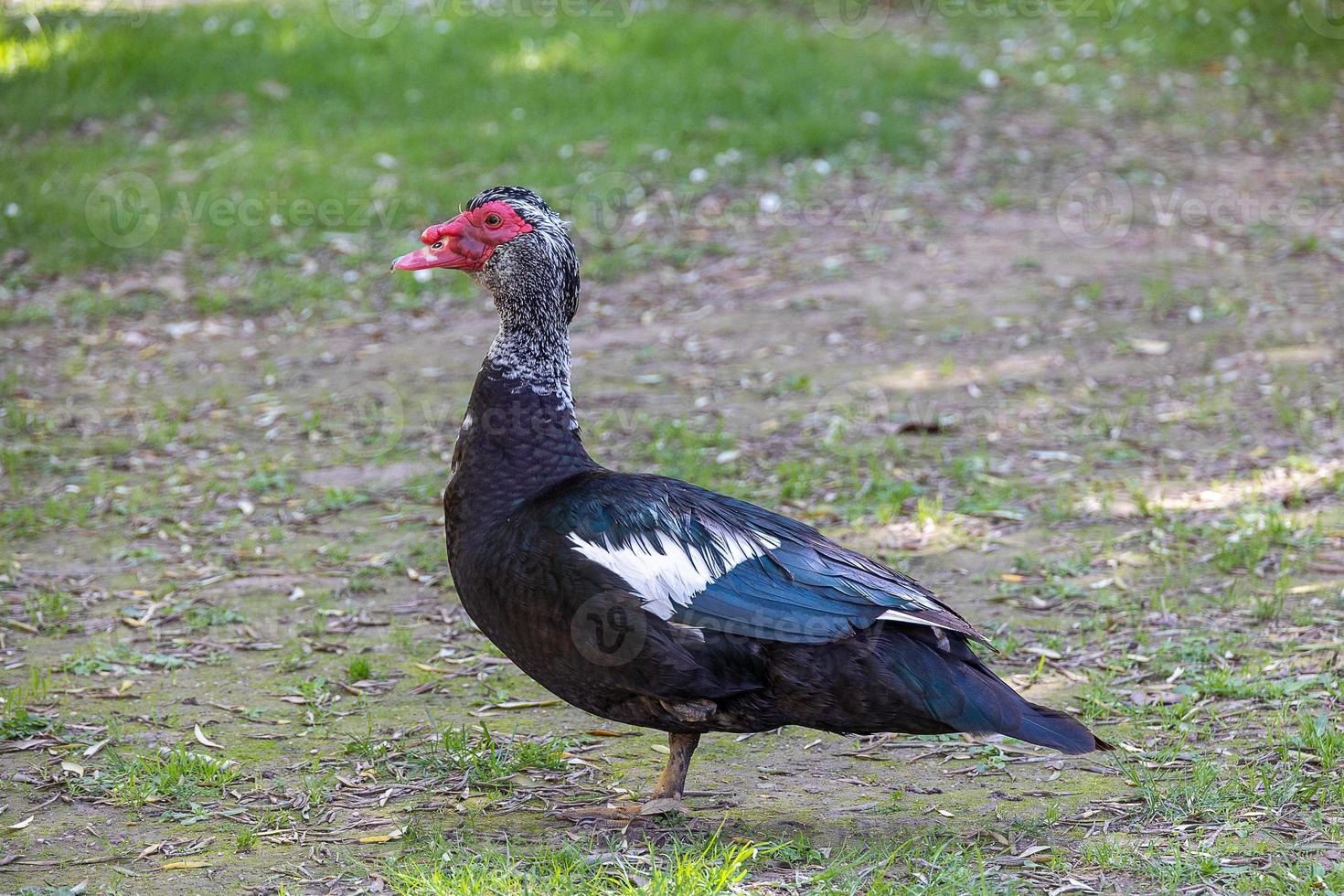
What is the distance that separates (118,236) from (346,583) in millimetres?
4957

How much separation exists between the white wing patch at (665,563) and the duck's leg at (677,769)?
430mm

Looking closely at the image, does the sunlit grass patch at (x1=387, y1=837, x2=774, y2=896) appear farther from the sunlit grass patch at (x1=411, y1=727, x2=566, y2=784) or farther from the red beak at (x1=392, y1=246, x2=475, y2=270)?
the red beak at (x1=392, y1=246, x2=475, y2=270)

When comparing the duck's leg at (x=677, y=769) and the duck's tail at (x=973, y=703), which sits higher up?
the duck's tail at (x=973, y=703)

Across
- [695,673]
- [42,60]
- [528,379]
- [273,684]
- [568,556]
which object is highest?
[42,60]

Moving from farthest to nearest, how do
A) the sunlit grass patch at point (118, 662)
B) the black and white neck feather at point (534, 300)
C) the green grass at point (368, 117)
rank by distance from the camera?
the green grass at point (368, 117)
the sunlit grass patch at point (118, 662)
the black and white neck feather at point (534, 300)

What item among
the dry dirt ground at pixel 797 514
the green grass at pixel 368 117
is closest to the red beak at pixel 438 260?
the dry dirt ground at pixel 797 514

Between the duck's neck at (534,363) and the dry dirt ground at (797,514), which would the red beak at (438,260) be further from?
the dry dirt ground at (797,514)

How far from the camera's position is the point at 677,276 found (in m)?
8.81

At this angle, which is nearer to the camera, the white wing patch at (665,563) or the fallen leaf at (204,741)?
the white wing patch at (665,563)

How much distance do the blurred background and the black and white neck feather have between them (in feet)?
3.53

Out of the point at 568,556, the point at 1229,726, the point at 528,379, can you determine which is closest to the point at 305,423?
the point at 528,379

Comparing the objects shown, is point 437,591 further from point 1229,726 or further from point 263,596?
point 1229,726

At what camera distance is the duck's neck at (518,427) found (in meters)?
3.84

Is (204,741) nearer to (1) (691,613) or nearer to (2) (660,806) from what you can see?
(2) (660,806)
